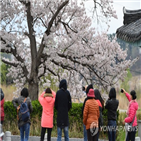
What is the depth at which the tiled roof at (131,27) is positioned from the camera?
12868mm

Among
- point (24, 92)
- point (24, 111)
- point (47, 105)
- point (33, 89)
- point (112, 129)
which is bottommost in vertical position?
point (112, 129)

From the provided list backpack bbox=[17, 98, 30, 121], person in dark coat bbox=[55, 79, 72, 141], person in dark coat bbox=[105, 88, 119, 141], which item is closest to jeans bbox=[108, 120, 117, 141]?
person in dark coat bbox=[105, 88, 119, 141]

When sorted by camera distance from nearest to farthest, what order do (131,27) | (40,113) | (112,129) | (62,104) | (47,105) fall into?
(62,104) < (47,105) < (112,129) < (40,113) < (131,27)

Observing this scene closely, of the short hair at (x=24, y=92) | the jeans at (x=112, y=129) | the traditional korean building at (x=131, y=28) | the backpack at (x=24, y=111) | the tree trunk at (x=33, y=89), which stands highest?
the traditional korean building at (x=131, y=28)

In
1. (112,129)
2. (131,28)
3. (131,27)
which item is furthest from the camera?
(131,27)

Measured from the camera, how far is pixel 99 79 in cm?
1742

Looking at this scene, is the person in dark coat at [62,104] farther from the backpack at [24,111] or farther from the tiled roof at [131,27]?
the tiled roof at [131,27]

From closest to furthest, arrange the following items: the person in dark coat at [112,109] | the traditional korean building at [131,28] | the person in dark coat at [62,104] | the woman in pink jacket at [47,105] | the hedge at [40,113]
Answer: the person in dark coat at [62,104] → the woman in pink jacket at [47,105] → the person in dark coat at [112,109] → the traditional korean building at [131,28] → the hedge at [40,113]

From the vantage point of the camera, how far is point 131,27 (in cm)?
1389

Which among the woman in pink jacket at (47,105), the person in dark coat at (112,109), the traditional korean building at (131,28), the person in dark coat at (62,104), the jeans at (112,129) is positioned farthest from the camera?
the traditional korean building at (131,28)

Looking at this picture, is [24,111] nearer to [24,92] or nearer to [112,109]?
[24,92]

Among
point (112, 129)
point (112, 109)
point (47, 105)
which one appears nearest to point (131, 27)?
point (112, 109)

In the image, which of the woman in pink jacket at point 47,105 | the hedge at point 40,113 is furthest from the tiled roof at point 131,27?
the woman in pink jacket at point 47,105

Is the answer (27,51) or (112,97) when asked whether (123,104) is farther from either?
(112,97)
